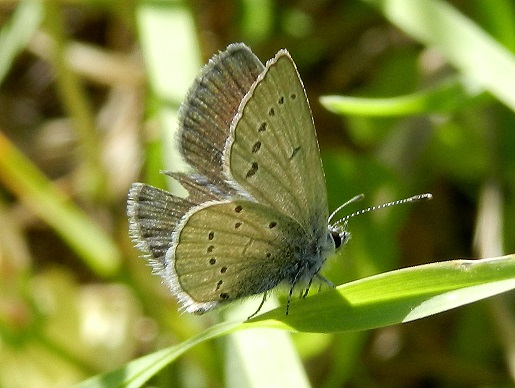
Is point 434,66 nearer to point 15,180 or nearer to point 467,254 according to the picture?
point 467,254

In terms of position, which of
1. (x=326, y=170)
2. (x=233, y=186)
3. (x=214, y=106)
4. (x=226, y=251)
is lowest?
(x=326, y=170)

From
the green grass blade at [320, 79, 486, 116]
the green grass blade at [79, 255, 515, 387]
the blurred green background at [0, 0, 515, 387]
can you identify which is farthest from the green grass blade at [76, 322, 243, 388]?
the green grass blade at [320, 79, 486, 116]

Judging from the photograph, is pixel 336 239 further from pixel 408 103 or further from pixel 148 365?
pixel 148 365

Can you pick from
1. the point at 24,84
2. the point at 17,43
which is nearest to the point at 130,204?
the point at 17,43

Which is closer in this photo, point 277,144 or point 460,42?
point 277,144

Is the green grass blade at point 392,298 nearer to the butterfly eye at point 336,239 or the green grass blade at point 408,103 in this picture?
the butterfly eye at point 336,239

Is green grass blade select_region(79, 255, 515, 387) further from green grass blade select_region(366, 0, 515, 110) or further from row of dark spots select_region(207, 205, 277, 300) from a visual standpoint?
green grass blade select_region(366, 0, 515, 110)

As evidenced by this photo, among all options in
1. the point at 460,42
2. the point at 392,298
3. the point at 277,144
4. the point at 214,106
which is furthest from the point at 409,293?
the point at 460,42
